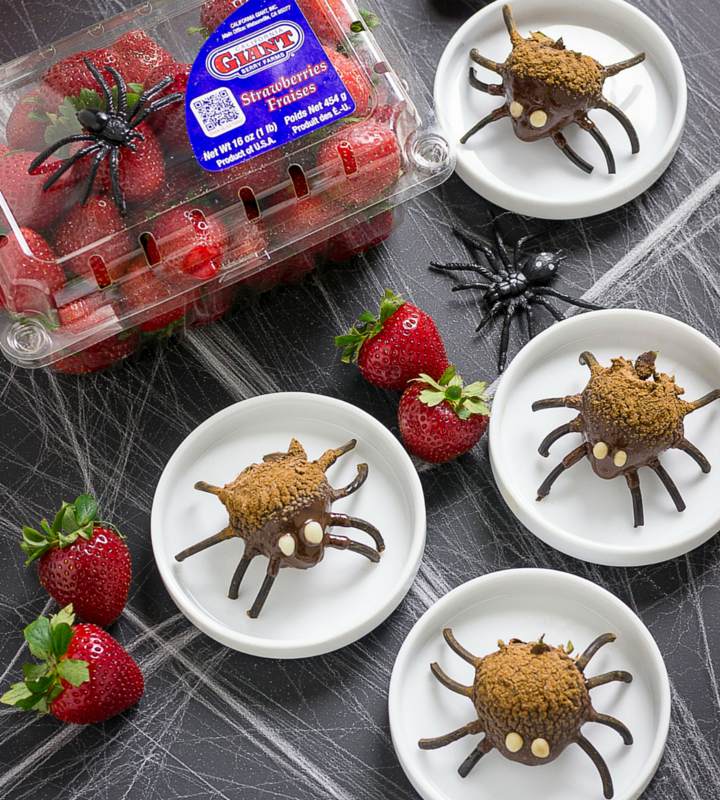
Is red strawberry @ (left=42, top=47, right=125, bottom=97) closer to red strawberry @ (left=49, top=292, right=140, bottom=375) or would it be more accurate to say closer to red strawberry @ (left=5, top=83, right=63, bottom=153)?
red strawberry @ (left=5, top=83, right=63, bottom=153)

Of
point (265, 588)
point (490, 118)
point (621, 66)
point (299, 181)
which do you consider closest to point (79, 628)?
point (265, 588)

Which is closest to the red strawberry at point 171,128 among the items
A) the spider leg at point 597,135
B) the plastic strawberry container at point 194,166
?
the plastic strawberry container at point 194,166

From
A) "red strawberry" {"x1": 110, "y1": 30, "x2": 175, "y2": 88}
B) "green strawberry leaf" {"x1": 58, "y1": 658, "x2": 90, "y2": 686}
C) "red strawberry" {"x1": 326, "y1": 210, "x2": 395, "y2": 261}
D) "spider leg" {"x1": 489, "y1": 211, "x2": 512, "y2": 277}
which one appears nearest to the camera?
"green strawberry leaf" {"x1": 58, "y1": 658, "x2": 90, "y2": 686}

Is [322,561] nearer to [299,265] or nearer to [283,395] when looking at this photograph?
[283,395]

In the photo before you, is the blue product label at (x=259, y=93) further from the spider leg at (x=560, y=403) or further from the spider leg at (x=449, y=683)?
the spider leg at (x=449, y=683)

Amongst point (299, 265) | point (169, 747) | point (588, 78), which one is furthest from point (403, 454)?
point (588, 78)

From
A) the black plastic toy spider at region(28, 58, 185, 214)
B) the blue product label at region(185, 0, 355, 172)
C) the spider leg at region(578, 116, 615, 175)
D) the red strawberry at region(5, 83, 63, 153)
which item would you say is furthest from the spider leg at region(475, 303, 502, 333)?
the red strawberry at region(5, 83, 63, 153)
